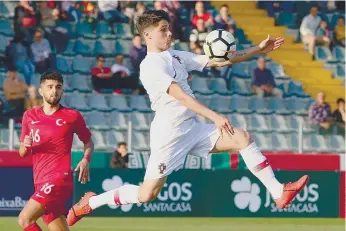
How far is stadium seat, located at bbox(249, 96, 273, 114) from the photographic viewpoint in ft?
73.2

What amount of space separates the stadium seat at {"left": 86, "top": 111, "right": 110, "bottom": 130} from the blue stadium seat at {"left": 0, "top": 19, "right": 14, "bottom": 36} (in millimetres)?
2608

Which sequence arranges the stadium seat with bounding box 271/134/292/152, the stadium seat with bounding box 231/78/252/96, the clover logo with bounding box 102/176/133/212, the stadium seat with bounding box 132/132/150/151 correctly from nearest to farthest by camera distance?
1. the clover logo with bounding box 102/176/133/212
2. the stadium seat with bounding box 132/132/150/151
3. the stadium seat with bounding box 271/134/292/152
4. the stadium seat with bounding box 231/78/252/96

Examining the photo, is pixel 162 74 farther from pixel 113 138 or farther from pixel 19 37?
pixel 19 37

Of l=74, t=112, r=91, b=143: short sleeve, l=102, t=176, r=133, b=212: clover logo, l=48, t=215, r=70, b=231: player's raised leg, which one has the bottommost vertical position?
l=48, t=215, r=70, b=231: player's raised leg

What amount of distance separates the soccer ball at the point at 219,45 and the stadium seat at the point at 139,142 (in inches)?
357

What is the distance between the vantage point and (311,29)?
83.3 feet

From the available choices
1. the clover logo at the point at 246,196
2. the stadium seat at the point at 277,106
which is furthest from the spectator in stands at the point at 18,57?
the stadium seat at the point at 277,106

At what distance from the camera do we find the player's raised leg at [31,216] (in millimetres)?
10016

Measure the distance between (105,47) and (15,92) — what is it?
360cm

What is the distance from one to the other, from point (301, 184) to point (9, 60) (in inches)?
452

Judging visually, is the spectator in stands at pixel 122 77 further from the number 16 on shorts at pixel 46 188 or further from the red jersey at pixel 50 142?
the number 16 on shorts at pixel 46 188

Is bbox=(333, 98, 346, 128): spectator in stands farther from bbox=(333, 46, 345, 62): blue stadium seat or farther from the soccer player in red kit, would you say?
the soccer player in red kit

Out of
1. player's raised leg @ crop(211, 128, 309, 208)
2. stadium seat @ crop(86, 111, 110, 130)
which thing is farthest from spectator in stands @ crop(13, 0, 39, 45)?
player's raised leg @ crop(211, 128, 309, 208)

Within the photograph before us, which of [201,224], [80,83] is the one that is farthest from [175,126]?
[80,83]
